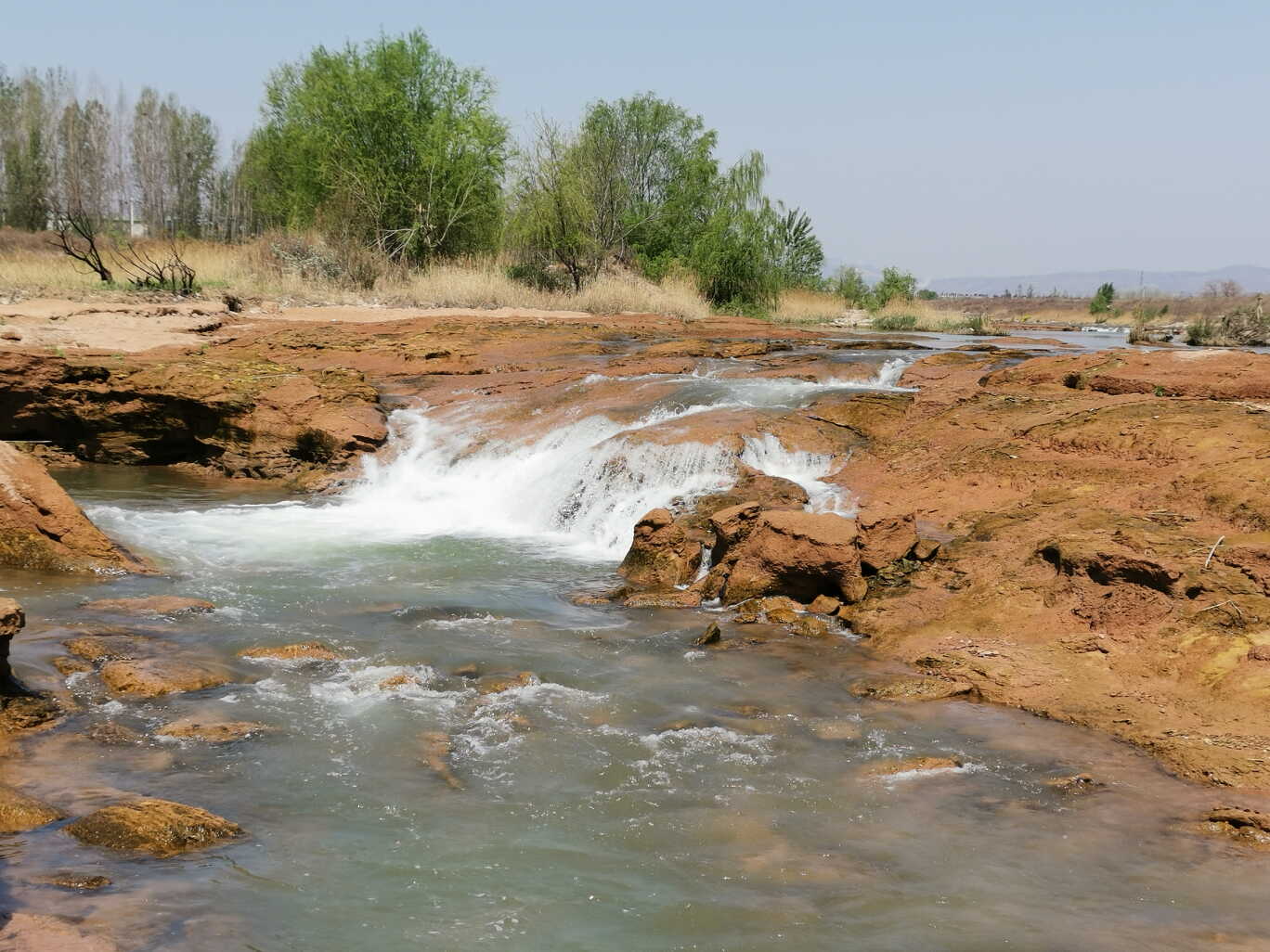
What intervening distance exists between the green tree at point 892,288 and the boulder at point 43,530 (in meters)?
29.6

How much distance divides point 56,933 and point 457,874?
1.21 metres

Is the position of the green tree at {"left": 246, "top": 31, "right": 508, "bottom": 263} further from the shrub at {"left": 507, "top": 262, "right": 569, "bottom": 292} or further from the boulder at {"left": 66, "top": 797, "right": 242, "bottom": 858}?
the boulder at {"left": 66, "top": 797, "right": 242, "bottom": 858}

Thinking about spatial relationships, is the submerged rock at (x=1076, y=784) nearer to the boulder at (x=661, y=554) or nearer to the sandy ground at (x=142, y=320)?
the boulder at (x=661, y=554)

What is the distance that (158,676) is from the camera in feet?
16.6

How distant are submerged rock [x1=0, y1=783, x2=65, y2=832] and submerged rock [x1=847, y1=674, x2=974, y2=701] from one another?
3731 millimetres

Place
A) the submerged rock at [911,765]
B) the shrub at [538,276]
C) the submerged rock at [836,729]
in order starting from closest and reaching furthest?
the submerged rock at [911,765]
the submerged rock at [836,729]
the shrub at [538,276]

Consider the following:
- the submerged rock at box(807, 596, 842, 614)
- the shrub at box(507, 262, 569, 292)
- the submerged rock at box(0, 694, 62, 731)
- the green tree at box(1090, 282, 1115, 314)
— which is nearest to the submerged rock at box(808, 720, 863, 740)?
the submerged rock at box(807, 596, 842, 614)

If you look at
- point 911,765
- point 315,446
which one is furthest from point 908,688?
point 315,446

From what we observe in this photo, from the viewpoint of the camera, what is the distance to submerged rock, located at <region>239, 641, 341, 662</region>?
223 inches

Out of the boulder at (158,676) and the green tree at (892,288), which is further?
the green tree at (892,288)

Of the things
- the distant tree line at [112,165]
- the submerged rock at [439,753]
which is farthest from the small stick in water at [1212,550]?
the distant tree line at [112,165]

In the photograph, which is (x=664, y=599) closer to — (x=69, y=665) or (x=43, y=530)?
(x=69, y=665)

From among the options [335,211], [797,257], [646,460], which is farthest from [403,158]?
[646,460]

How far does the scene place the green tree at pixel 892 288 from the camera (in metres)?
34.8
